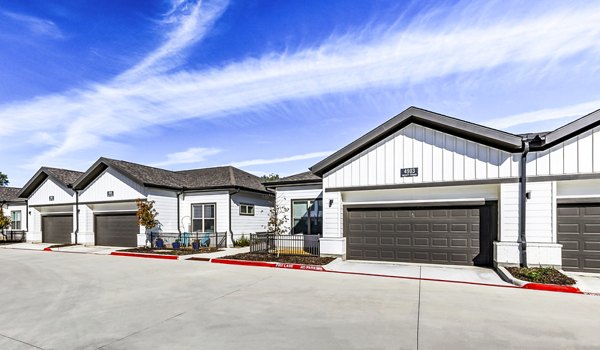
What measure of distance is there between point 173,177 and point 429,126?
18.4 meters

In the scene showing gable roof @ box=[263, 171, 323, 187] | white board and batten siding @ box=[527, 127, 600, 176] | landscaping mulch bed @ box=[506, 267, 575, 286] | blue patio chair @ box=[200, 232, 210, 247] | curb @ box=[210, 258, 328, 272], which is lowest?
blue patio chair @ box=[200, 232, 210, 247]

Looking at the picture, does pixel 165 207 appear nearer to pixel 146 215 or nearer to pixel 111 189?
pixel 146 215

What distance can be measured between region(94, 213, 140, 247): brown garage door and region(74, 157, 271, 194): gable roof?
278cm

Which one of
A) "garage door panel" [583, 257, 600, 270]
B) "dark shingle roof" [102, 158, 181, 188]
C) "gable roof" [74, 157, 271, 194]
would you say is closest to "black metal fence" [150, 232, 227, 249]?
"gable roof" [74, 157, 271, 194]

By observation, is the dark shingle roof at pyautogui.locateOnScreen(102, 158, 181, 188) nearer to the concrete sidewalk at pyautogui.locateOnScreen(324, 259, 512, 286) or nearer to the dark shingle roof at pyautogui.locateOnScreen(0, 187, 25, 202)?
the concrete sidewalk at pyautogui.locateOnScreen(324, 259, 512, 286)

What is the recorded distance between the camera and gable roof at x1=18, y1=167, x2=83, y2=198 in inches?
976

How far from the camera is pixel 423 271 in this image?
37.5 ft

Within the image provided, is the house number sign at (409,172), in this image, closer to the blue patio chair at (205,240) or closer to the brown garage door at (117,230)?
the blue patio chair at (205,240)

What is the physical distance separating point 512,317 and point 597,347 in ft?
4.90

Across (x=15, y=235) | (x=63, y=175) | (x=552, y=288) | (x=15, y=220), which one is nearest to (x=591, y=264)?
(x=552, y=288)

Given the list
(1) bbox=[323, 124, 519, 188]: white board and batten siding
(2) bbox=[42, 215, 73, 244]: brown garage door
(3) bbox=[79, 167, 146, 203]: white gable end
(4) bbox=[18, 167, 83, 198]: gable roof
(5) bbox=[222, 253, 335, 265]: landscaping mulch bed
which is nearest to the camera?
(1) bbox=[323, 124, 519, 188]: white board and batten siding

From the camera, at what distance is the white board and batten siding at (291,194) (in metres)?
18.4

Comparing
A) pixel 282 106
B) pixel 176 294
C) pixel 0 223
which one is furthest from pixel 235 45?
pixel 0 223

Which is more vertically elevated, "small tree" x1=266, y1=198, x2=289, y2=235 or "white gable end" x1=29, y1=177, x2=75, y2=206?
"white gable end" x1=29, y1=177, x2=75, y2=206
